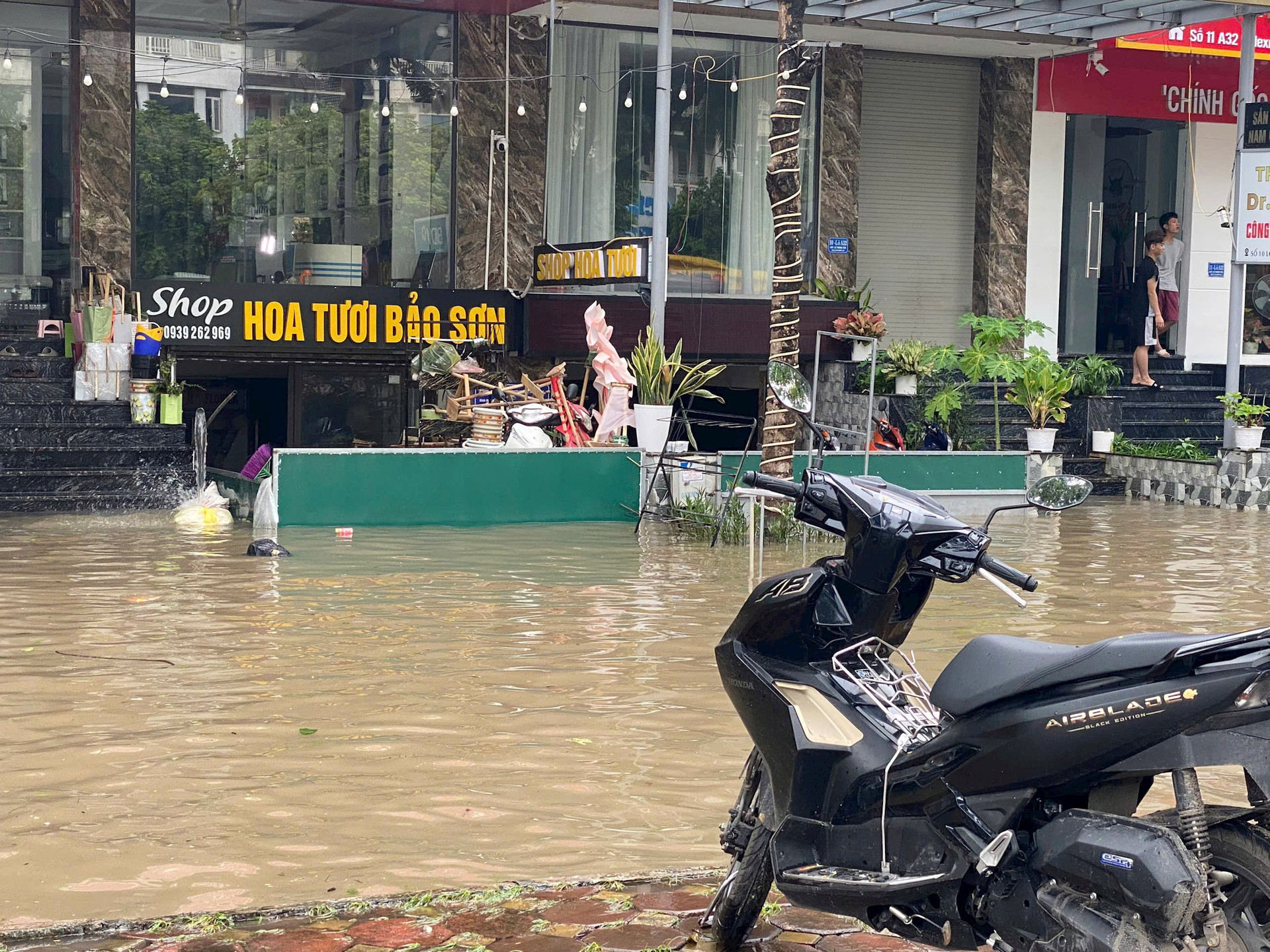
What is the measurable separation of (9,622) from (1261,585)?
27.5ft

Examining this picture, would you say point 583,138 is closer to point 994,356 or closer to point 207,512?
point 994,356

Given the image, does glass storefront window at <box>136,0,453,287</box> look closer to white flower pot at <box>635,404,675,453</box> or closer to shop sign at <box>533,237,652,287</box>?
shop sign at <box>533,237,652,287</box>

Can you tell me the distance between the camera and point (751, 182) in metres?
20.4

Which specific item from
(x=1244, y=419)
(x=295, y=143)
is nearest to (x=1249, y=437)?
(x=1244, y=419)

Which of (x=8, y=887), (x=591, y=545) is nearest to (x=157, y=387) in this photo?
(x=591, y=545)

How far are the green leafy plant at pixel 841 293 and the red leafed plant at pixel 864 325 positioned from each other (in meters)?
0.68

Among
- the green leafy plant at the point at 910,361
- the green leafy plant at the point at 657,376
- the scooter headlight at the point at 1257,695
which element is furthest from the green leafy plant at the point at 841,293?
the scooter headlight at the point at 1257,695

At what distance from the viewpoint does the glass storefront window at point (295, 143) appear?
17.7 m

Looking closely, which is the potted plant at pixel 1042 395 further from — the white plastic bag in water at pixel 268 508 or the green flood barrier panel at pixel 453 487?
the white plastic bag in water at pixel 268 508

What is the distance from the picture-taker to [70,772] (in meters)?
5.87

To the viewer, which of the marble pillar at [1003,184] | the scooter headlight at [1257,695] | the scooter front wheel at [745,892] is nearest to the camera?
the scooter headlight at [1257,695]

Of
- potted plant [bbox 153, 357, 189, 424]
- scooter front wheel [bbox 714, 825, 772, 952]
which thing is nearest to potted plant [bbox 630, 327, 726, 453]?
potted plant [bbox 153, 357, 189, 424]

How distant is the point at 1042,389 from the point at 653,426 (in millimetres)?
5360

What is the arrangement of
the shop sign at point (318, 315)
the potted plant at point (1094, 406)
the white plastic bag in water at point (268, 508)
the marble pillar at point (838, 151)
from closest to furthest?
the white plastic bag in water at point (268, 508) < the shop sign at point (318, 315) < the potted plant at point (1094, 406) < the marble pillar at point (838, 151)
